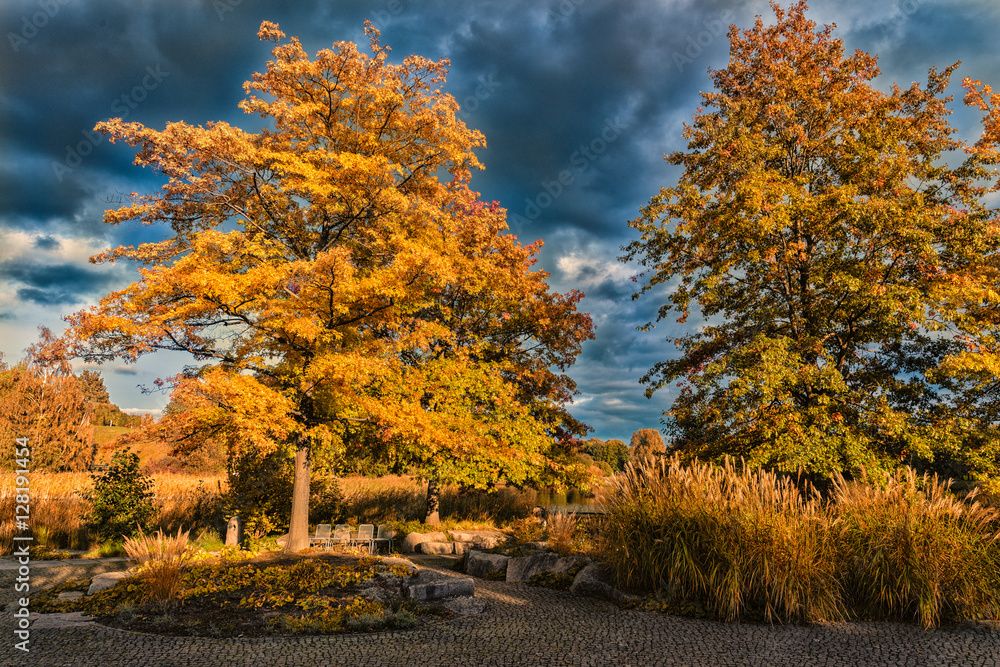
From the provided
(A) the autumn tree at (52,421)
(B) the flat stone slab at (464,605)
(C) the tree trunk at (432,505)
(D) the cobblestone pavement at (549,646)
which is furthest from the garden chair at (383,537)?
(A) the autumn tree at (52,421)

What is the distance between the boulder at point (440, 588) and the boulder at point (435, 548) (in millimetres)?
→ 5522

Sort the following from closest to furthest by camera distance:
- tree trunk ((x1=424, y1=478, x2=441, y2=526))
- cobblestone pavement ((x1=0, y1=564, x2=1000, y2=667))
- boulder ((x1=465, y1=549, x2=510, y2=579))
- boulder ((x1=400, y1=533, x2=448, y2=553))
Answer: cobblestone pavement ((x1=0, y1=564, x2=1000, y2=667)) < boulder ((x1=465, y1=549, x2=510, y2=579)) < boulder ((x1=400, y1=533, x2=448, y2=553)) < tree trunk ((x1=424, y1=478, x2=441, y2=526))

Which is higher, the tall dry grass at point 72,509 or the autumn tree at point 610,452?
the autumn tree at point 610,452

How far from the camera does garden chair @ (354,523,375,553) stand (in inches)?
448

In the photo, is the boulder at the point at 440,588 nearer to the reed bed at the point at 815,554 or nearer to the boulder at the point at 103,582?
the reed bed at the point at 815,554

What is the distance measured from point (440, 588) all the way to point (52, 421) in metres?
26.3

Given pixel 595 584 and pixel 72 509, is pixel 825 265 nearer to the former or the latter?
pixel 595 584

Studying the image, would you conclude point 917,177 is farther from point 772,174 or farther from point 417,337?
point 417,337

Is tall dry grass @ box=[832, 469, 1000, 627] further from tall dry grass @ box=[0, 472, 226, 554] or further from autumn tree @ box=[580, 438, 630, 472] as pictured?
autumn tree @ box=[580, 438, 630, 472]

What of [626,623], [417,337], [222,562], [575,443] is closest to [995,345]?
[575,443]

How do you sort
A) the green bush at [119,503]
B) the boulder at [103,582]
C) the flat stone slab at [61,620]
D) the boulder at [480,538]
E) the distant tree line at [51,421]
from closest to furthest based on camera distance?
the flat stone slab at [61,620] < the boulder at [103,582] < the green bush at [119,503] < the boulder at [480,538] < the distant tree line at [51,421]

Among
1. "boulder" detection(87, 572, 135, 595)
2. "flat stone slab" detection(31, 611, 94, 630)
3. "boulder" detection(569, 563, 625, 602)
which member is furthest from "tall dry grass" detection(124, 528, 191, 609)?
"boulder" detection(569, 563, 625, 602)

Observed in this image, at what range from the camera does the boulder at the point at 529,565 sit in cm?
811

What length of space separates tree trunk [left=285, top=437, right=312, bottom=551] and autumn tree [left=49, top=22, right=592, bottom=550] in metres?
0.03
